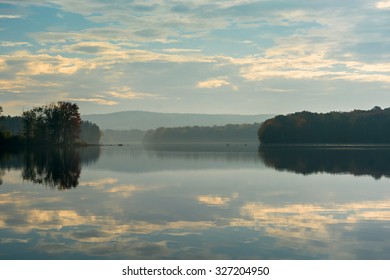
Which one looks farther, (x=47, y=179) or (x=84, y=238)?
(x=47, y=179)

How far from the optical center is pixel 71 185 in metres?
40.3

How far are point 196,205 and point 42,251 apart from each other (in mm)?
12955

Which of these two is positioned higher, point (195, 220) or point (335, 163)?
point (335, 163)

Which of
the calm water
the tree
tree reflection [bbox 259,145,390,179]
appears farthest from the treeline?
the calm water

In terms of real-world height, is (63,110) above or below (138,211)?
above

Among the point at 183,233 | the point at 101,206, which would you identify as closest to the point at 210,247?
the point at 183,233

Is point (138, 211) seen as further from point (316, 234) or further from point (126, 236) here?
point (316, 234)

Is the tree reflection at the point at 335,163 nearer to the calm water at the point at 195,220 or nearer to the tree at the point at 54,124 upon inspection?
the calm water at the point at 195,220

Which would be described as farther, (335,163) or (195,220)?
(335,163)

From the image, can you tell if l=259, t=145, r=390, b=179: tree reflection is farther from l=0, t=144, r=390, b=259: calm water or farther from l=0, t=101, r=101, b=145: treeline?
l=0, t=101, r=101, b=145: treeline

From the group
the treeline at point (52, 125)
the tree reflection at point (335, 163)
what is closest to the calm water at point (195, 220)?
the tree reflection at point (335, 163)

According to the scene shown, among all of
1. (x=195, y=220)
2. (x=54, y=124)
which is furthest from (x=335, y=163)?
(x=54, y=124)

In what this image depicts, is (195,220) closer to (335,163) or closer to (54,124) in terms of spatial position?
(335,163)

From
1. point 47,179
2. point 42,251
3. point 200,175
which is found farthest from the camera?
point 200,175
